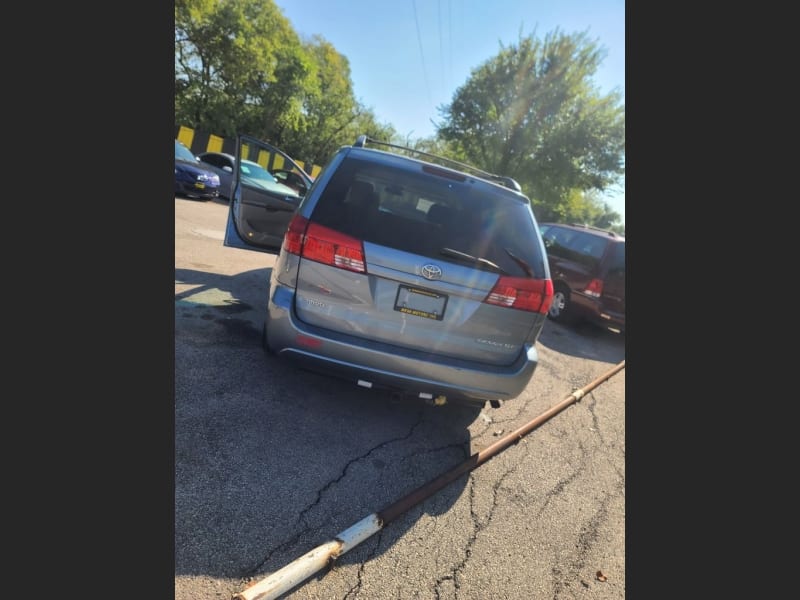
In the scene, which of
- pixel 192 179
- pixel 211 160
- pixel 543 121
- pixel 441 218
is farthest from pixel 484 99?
pixel 441 218

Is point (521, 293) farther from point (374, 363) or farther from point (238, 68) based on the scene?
point (238, 68)

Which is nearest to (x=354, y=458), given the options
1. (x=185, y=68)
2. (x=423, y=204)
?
(x=423, y=204)

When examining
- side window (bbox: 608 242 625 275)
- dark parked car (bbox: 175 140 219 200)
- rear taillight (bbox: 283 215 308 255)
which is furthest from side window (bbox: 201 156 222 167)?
rear taillight (bbox: 283 215 308 255)

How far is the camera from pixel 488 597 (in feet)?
6.65

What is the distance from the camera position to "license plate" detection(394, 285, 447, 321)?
8.87 feet

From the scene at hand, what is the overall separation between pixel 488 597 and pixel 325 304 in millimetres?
1829

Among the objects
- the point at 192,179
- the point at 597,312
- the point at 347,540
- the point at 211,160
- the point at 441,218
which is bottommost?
the point at 192,179

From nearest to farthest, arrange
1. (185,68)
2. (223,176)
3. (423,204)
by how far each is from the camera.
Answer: (423,204) → (223,176) → (185,68)

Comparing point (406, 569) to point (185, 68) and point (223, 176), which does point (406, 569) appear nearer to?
point (223, 176)

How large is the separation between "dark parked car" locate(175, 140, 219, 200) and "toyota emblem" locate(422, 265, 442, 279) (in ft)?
36.9

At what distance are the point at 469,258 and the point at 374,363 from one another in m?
0.92

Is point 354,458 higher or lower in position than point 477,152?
lower

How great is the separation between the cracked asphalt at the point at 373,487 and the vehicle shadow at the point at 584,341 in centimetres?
216

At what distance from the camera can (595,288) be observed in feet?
23.0
